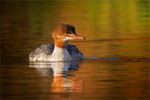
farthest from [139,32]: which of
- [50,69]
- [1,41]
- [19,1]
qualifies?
[19,1]

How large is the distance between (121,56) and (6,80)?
5574mm

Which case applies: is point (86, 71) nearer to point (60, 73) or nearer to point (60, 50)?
point (60, 73)

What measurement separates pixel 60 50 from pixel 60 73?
9.01 ft

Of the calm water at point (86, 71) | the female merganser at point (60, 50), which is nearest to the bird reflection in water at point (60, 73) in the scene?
the calm water at point (86, 71)

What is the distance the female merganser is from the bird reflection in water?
1.53ft

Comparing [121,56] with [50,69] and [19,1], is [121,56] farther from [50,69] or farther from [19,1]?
[19,1]

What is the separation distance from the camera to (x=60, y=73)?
1521 cm

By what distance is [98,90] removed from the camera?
12.8 meters

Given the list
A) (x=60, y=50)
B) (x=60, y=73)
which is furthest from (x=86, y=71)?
(x=60, y=50)

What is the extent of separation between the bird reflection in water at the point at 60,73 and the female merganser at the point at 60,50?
466 millimetres

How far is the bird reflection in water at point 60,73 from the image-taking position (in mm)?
13116

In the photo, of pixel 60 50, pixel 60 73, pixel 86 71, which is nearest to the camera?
pixel 60 73

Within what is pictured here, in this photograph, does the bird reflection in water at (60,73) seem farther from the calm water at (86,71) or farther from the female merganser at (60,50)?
the female merganser at (60,50)

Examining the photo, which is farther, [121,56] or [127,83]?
[121,56]
